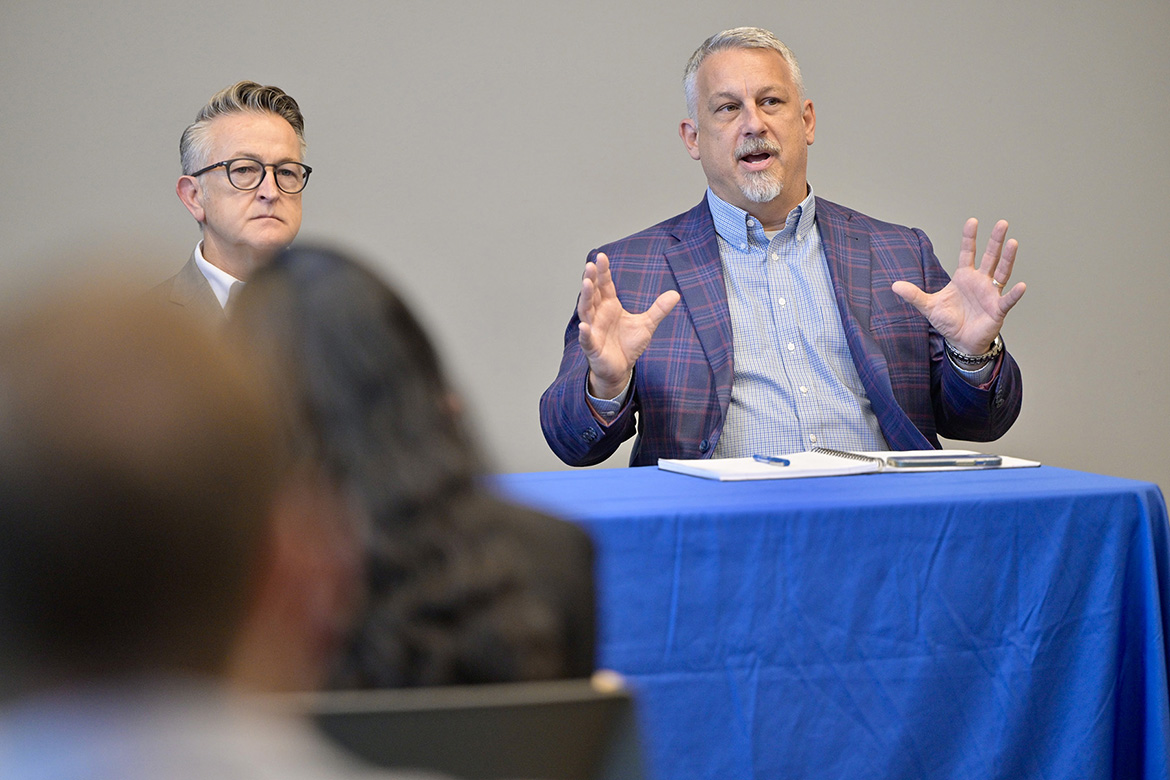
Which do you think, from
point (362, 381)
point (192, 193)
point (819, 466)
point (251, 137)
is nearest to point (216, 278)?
point (192, 193)

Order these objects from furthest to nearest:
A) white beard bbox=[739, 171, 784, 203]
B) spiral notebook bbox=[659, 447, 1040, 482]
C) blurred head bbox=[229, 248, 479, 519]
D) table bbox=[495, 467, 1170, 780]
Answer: white beard bbox=[739, 171, 784, 203]
spiral notebook bbox=[659, 447, 1040, 482]
table bbox=[495, 467, 1170, 780]
blurred head bbox=[229, 248, 479, 519]

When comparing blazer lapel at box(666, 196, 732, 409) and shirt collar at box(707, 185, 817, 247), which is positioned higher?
shirt collar at box(707, 185, 817, 247)

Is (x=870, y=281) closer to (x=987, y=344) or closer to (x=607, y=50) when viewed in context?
(x=987, y=344)

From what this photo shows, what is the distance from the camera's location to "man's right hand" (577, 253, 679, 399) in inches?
74.4

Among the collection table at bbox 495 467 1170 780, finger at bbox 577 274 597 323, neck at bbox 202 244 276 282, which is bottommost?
table at bbox 495 467 1170 780

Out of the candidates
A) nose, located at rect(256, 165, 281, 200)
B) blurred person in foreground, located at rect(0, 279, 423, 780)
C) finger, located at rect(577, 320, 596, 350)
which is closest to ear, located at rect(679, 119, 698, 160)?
finger, located at rect(577, 320, 596, 350)

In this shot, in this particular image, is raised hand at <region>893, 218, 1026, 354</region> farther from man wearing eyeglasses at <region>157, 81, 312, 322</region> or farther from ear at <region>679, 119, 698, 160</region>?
man wearing eyeglasses at <region>157, 81, 312, 322</region>

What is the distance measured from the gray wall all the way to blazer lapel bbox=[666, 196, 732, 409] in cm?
106

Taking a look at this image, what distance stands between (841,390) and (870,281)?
0.28 meters

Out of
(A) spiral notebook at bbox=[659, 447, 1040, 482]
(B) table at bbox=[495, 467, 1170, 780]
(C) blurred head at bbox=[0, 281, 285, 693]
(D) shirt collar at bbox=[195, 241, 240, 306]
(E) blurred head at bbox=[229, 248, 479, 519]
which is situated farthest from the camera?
(D) shirt collar at bbox=[195, 241, 240, 306]

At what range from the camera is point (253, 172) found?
231cm

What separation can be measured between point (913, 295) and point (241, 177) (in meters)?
1.50

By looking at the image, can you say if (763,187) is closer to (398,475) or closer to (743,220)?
(743,220)

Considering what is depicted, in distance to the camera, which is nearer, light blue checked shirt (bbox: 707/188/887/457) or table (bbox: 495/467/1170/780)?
table (bbox: 495/467/1170/780)
